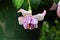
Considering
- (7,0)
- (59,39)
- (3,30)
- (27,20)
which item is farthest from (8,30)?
(59,39)

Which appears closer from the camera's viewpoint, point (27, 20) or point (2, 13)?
point (27, 20)

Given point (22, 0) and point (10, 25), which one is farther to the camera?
point (10, 25)

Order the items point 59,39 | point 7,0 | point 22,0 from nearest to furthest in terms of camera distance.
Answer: point 22,0
point 7,0
point 59,39

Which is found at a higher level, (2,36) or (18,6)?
(18,6)

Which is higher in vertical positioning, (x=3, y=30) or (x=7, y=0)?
(x=7, y=0)

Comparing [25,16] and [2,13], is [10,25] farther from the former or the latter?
[25,16]

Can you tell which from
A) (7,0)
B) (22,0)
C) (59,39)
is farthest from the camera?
(59,39)

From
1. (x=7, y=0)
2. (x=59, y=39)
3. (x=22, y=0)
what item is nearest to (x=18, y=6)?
(x=22, y=0)

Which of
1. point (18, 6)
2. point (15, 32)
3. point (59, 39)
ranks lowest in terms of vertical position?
point (59, 39)

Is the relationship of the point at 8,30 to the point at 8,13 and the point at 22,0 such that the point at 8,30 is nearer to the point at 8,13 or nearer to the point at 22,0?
the point at 8,13
